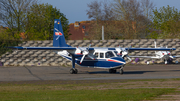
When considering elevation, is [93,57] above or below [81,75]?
above

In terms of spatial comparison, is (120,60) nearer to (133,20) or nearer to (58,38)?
(58,38)

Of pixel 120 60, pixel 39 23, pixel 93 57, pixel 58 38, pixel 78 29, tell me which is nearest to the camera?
pixel 120 60

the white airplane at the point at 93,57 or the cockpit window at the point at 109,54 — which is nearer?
the white airplane at the point at 93,57

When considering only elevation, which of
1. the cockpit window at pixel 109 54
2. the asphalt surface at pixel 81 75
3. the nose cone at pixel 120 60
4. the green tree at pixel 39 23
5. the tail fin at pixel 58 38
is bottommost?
the asphalt surface at pixel 81 75

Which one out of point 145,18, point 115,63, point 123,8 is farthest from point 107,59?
point 145,18

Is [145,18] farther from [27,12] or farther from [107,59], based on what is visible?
[107,59]

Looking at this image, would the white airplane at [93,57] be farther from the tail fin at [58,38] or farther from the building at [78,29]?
the building at [78,29]

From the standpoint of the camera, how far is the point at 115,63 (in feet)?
67.8

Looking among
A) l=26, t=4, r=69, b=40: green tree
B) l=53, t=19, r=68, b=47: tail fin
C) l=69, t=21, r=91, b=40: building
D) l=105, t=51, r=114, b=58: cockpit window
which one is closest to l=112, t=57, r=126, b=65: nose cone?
l=105, t=51, r=114, b=58: cockpit window

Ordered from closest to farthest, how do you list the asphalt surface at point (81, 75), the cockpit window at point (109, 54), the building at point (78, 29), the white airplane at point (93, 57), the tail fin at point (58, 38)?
the asphalt surface at point (81, 75)
the white airplane at point (93, 57)
the cockpit window at point (109, 54)
the tail fin at point (58, 38)
the building at point (78, 29)

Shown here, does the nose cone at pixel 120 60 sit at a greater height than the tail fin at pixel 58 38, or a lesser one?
lesser

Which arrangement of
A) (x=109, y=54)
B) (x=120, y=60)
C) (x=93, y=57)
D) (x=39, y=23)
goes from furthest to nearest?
(x=39, y=23)
(x=93, y=57)
(x=109, y=54)
(x=120, y=60)

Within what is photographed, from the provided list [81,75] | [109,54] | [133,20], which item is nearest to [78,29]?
[133,20]

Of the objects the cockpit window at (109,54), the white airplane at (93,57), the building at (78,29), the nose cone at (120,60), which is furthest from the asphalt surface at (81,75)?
the building at (78,29)
